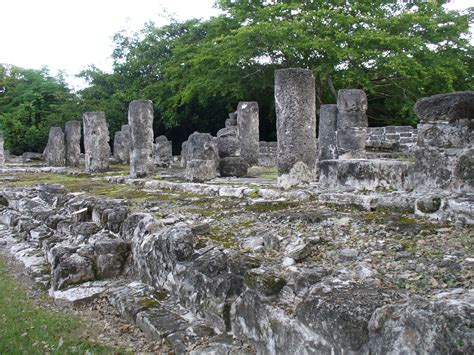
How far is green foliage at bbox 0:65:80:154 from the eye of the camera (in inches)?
1191

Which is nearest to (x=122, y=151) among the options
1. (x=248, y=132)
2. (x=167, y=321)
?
(x=248, y=132)

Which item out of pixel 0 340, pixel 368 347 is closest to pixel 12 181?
pixel 0 340

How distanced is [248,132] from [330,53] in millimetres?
5282

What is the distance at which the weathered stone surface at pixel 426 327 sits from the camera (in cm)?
248

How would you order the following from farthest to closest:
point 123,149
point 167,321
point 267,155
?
point 123,149 < point 267,155 < point 167,321

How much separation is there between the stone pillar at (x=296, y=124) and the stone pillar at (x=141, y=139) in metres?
5.94

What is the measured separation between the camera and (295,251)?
4.23 m

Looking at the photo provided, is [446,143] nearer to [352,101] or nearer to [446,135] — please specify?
[446,135]

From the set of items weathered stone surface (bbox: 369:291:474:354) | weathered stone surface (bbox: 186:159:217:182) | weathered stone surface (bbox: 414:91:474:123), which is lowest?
weathered stone surface (bbox: 369:291:474:354)

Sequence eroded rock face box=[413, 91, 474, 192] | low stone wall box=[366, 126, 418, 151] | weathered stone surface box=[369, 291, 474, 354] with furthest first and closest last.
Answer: low stone wall box=[366, 126, 418, 151]
eroded rock face box=[413, 91, 474, 192]
weathered stone surface box=[369, 291, 474, 354]

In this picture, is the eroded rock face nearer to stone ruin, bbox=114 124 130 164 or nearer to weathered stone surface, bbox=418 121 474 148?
weathered stone surface, bbox=418 121 474 148

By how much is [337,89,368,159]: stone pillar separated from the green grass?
928cm

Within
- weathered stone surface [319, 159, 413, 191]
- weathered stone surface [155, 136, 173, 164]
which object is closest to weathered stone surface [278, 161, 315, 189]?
weathered stone surface [319, 159, 413, 191]

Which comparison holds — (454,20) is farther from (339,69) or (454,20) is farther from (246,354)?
(246,354)
